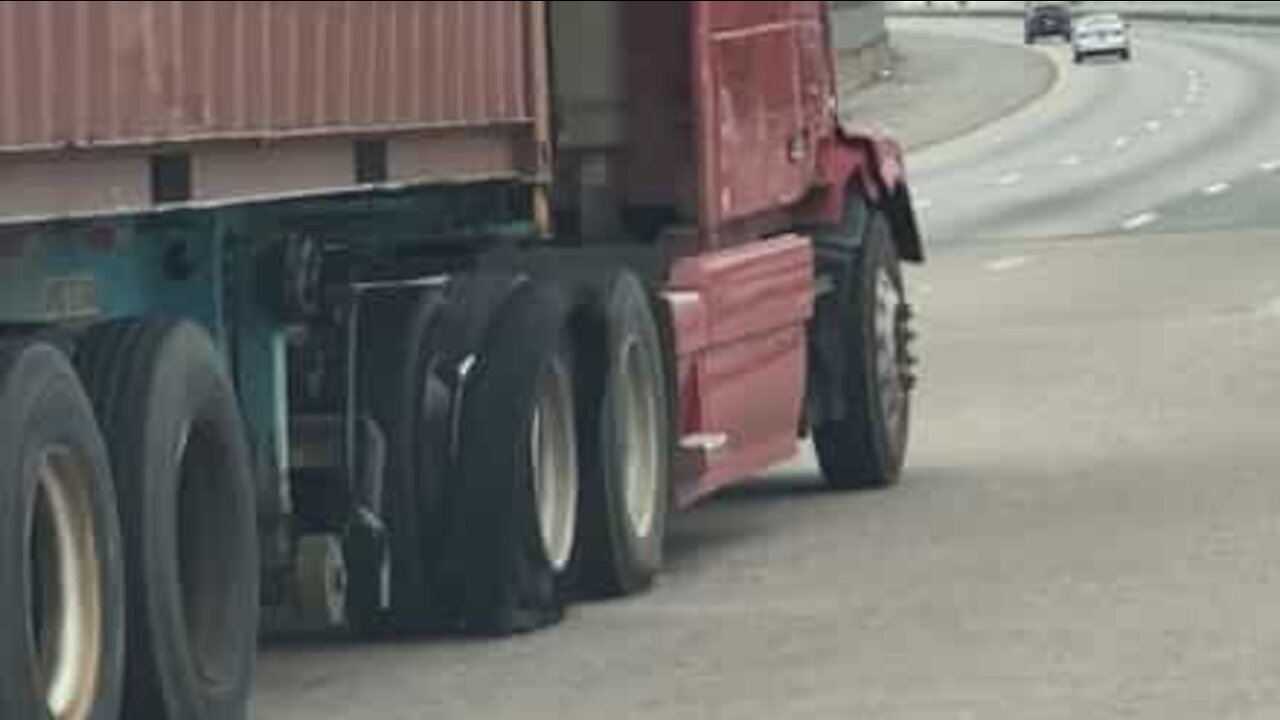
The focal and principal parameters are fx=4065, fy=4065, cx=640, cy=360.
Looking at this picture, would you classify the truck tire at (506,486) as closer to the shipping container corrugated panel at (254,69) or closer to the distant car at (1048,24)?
the shipping container corrugated panel at (254,69)

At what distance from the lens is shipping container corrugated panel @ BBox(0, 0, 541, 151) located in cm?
862

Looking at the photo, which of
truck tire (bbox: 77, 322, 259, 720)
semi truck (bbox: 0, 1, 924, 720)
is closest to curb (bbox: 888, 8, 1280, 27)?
semi truck (bbox: 0, 1, 924, 720)

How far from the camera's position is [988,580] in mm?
13586

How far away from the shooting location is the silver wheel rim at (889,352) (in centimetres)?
1720

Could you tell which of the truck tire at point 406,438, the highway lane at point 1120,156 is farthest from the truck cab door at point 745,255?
the highway lane at point 1120,156

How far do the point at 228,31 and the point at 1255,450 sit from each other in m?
9.65

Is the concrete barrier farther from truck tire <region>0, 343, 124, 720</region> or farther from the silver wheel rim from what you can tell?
truck tire <region>0, 343, 124, 720</region>

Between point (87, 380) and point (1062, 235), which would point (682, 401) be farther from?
point (1062, 235)

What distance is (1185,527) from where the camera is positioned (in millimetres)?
15148

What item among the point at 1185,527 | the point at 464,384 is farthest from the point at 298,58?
the point at 1185,527

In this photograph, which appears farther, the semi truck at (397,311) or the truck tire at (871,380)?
the truck tire at (871,380)

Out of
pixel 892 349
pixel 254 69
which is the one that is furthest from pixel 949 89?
pixel 254 69

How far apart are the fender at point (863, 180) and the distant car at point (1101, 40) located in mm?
94452

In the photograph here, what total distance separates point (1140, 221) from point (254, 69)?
34826mm
